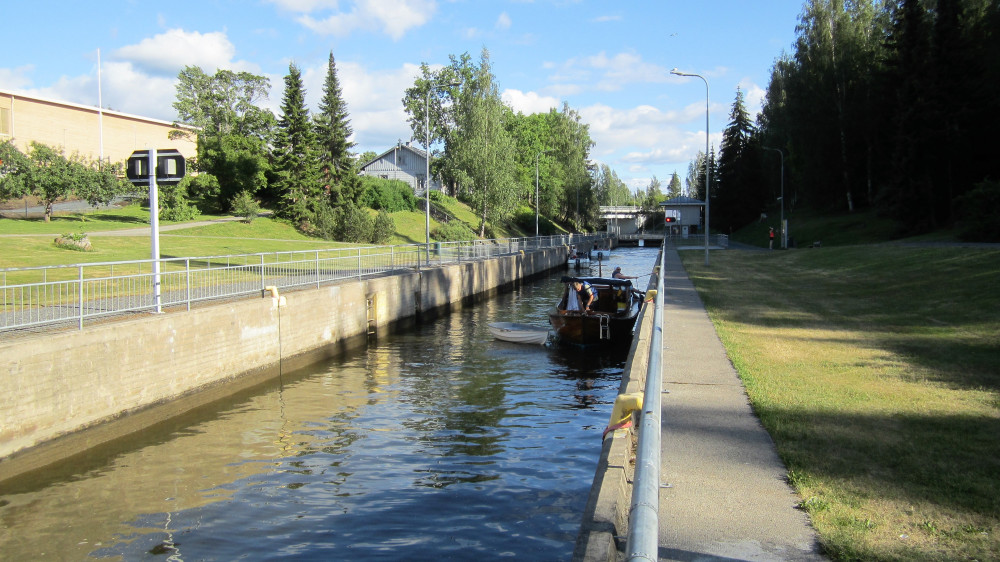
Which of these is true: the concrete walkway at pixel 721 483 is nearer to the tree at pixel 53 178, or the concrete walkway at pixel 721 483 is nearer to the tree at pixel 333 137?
the tree at pixel 53 178

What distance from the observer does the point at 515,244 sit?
165ft

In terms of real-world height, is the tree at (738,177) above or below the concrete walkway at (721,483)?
above

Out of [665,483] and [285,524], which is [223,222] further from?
[665,483]

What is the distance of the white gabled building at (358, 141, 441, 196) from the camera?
8806 centimetres

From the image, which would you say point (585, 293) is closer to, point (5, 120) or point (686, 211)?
point (5, 120)

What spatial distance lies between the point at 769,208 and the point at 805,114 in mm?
30717

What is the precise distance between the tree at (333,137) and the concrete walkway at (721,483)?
48930 mm

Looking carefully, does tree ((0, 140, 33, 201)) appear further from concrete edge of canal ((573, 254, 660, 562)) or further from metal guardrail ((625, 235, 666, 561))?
metal guardrail ((625, 235, 666, 561))

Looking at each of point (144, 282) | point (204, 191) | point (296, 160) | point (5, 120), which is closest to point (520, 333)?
point (144, 282)

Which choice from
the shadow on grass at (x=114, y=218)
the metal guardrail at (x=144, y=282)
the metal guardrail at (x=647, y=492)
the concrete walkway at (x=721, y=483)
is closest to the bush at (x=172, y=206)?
the shadow on grass at (x=114, y=218)

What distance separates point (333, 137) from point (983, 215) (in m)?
44.9

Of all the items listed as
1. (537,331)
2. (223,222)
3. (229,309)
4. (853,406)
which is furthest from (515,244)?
(853,406)

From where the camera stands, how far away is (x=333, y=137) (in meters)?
58.9

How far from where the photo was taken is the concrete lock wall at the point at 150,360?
10.2 meters
